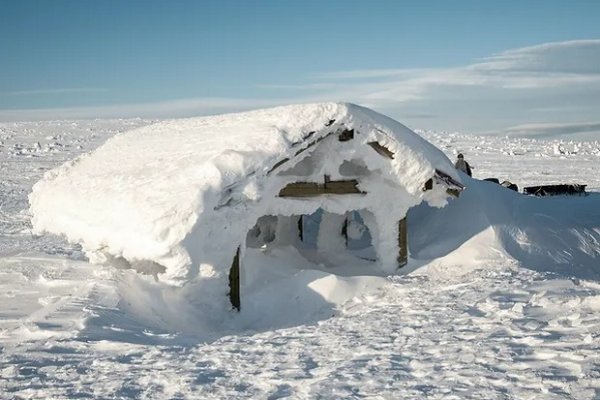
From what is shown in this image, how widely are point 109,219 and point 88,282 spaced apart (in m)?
1.19

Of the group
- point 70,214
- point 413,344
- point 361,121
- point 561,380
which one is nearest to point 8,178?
point 70,214

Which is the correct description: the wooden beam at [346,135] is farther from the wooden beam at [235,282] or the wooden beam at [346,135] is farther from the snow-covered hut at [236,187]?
the wooden beam at [235,282]

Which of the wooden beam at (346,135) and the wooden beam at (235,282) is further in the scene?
the wooden beam at (346,135)

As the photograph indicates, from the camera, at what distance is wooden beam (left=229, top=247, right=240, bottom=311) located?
11.0 metres

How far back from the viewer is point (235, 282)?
11102 mm

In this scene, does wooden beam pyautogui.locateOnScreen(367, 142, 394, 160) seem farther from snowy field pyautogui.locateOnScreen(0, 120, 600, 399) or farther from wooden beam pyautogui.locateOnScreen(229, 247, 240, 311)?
wooden beam pyautogui.locateOnScreen(229, 247, 240, 311)

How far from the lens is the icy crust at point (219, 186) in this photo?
1015 cm

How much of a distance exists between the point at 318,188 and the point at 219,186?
2.61 meters

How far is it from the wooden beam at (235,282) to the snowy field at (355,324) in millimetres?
246

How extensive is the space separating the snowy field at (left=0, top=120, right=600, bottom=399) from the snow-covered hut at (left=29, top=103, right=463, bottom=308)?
910mm

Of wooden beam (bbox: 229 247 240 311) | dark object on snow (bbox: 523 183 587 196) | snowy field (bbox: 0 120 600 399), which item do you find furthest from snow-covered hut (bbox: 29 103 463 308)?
dark object on snow (bbox: 523 183 587 196)

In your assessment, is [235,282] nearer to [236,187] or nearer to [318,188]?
[236,187]

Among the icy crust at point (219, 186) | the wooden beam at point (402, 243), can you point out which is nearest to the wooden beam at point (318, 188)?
the icy crust at point (219, 186)

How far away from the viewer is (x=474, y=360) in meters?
7.27
